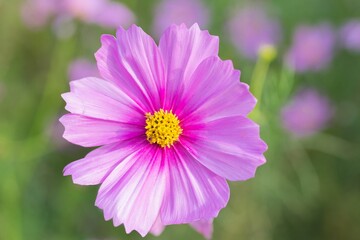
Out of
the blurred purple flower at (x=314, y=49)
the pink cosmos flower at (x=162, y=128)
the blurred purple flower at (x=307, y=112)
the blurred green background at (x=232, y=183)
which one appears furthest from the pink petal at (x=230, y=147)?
the blurred purple flower at (x=314, y=49)

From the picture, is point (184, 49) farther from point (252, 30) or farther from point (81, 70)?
point (252, 30)

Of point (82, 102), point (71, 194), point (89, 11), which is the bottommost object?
point (71, 194)

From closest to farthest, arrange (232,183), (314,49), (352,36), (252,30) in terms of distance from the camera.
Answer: (232,183) → (352,36) → (314,49) → (252,30)

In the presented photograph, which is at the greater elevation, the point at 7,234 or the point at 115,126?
the point at 115,126

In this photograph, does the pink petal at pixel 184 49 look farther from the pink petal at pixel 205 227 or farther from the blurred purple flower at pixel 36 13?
the blurred purple flower at pixel 36 13

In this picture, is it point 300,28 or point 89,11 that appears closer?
point 89,11

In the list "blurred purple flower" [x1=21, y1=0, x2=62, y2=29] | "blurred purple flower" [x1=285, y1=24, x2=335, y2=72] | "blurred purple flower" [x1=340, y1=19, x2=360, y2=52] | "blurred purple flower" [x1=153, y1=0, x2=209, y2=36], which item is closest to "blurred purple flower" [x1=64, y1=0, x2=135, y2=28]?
"blurred purple flower" [x1=21, y1=0, x2=62, y2=29]

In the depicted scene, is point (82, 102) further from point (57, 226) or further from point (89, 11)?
point (89, 11)

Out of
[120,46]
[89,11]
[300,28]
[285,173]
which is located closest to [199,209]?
[120,46]

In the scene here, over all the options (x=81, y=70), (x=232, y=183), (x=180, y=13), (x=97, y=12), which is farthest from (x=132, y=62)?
(x=180, y=13)
